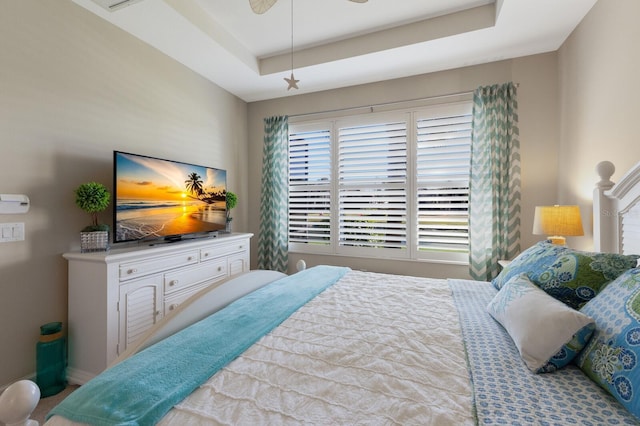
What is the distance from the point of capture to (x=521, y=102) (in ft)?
8.91

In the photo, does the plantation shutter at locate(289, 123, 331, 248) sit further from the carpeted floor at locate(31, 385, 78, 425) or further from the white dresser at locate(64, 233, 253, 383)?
the carpeted floor at locate(31, 385, 78, 425)

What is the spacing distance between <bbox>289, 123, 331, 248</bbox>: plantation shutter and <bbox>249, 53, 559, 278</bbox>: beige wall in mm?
335

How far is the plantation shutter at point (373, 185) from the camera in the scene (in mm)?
3176

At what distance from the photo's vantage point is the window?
9.69 ft

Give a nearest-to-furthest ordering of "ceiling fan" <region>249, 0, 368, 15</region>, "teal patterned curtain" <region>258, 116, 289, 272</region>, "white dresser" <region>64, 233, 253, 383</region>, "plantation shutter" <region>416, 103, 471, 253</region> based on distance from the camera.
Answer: "ceiling fan" <region>249, 0, 368, 15</region>, "white dresser" <region>64, 233, 253, 383</region>, "plantation shutter" <region>416, 103, 471, 253</region>, "teal patterned curtain" <region>258, 116, 289, 272</region>

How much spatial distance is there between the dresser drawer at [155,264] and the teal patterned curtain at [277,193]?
48.4 inches

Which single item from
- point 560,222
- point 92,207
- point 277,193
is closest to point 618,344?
point 560,222

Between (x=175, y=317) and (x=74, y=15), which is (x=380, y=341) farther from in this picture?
(x=74, y=15)

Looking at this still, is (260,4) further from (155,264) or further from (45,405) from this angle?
(45,405)

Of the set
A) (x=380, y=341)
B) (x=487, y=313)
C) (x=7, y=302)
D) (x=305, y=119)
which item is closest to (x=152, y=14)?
(x=305, y=119)

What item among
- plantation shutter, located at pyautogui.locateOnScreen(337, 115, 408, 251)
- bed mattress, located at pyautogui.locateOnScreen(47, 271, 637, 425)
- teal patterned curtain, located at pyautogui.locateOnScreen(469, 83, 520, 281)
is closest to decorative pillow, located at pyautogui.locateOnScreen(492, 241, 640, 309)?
bed mattress, located at pyautogui.locateOnScreen(47, 271, 637, 425)

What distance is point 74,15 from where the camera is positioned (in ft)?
6.67

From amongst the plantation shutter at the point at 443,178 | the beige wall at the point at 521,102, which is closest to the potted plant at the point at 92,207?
the beige wall at the point at 521,102

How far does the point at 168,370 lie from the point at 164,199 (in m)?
1.97
